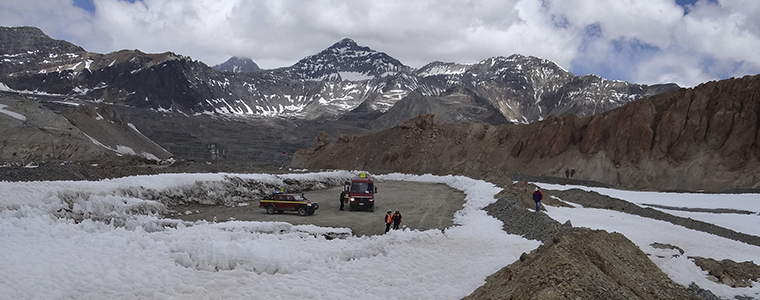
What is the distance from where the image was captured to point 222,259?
10.5 metres

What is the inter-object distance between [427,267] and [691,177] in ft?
188

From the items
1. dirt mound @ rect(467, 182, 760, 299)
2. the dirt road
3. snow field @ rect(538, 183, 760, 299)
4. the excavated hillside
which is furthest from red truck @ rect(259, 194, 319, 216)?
the excavated hillside

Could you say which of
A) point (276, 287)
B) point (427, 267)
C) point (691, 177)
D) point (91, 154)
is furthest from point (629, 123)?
point (91, 154)


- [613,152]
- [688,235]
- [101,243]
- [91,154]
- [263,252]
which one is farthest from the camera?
[91,154]

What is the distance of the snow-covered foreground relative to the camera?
8508 mm

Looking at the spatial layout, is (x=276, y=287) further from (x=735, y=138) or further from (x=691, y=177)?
(x=735, y=138)

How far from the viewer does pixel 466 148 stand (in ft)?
263

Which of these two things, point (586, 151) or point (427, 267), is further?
point (586, 151)

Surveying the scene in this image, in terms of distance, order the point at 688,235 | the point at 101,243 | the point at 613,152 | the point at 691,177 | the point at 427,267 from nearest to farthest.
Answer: the point at 101,243 → the point at 427,267 → the point at 688,235 → the point at 691,177 → the point at 613,152

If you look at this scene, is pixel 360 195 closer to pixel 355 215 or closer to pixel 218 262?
pixel 355 215

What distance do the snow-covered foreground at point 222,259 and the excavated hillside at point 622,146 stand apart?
1469 inches

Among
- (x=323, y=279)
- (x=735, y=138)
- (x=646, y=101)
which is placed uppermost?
(x=646, y=101)

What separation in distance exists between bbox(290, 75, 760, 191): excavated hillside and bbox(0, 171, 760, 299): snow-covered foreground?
1469 inches

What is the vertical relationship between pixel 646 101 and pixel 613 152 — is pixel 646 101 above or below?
above
